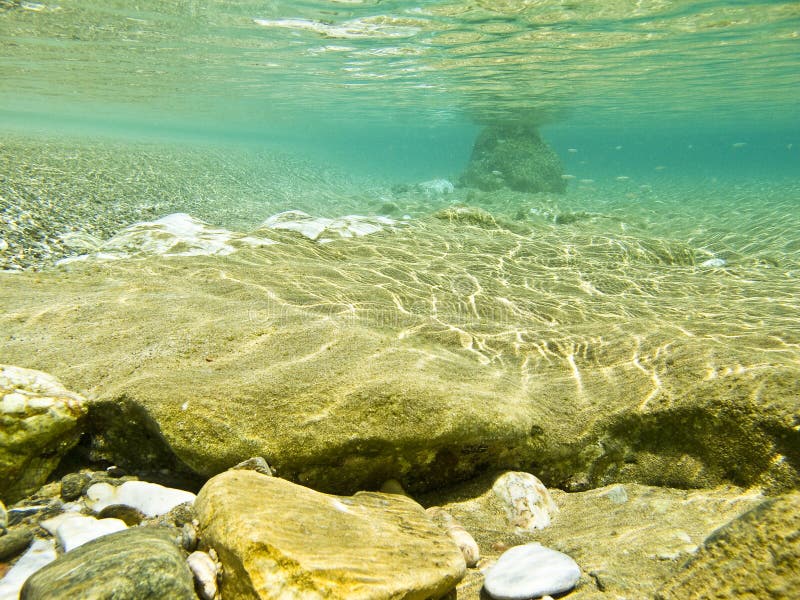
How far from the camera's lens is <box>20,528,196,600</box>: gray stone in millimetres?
1634

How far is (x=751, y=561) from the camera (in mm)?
1833

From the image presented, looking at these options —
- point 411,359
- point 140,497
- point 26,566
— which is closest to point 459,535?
point 411,359

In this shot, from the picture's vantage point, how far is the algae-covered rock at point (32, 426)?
8.28ft

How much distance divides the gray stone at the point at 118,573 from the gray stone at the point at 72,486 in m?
0.92

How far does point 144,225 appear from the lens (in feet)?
28.2

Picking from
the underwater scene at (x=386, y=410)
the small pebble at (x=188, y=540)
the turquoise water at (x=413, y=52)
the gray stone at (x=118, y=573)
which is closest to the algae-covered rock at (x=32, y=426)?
the underwater scene at (x=386, y=410)

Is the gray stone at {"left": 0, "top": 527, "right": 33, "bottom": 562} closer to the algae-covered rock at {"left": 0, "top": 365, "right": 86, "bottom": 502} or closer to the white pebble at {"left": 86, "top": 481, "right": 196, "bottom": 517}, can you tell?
the white pebble at {"left": 86, "top": 481, "right": 196, "bottom": 517}

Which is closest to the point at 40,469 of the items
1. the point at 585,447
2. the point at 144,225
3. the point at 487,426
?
the point at 487,426

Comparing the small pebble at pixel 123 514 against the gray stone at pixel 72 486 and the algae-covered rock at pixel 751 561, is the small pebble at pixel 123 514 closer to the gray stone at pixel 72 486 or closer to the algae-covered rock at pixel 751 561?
the gray stone at pixel 72 486

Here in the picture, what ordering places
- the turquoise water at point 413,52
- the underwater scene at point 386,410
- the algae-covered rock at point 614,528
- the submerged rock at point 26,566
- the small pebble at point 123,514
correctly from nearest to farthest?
1. the submerged rock at point 26,566
2. the underwater scene at point 386,410
3. the algae-covered rock at point 614,528
4. the small pebble at point 123,514
5. the turquoise water at point 413,52

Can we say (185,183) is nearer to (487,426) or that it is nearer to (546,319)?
(546,319)

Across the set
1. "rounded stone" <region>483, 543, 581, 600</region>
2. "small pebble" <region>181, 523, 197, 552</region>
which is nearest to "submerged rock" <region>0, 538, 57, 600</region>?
"small pebble" <region>181, 523, 197, 552</region>

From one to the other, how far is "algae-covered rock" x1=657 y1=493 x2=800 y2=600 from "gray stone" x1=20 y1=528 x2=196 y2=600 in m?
2.13

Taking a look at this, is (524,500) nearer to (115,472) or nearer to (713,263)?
(115,472)
